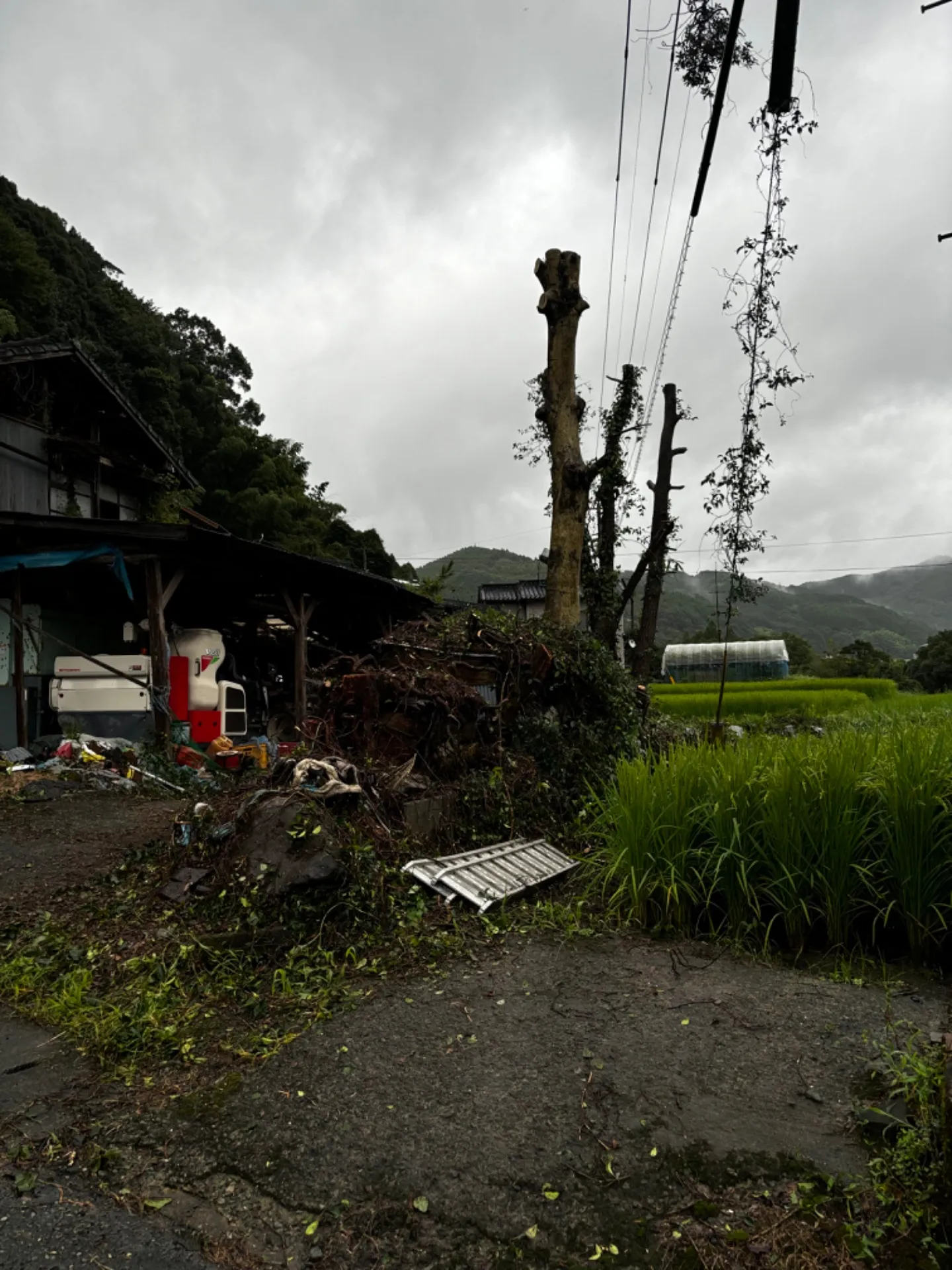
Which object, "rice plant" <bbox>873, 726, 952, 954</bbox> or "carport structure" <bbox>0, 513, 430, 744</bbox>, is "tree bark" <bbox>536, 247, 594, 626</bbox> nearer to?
"carport structure" <bbox>0, 513, 430, 744</bbox>

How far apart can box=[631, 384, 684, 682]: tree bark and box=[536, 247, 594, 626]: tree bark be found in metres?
4.52

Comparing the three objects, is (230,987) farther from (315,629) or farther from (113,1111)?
(315,629)

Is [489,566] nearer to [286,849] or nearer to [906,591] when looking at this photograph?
[286,849]

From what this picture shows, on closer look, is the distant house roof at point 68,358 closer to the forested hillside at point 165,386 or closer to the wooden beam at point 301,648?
the wooden beam at point 301,648

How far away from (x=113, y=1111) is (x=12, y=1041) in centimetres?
83

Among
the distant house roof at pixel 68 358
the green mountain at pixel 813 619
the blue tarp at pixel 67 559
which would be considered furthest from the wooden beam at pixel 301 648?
the green mountain at pixel 813 619

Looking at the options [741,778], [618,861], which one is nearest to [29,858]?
[618,861]

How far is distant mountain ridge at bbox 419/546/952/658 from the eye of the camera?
74.7 meters

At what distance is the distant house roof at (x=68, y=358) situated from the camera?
38.5 ft

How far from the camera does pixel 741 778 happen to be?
165 inches

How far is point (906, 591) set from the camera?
188875 mm

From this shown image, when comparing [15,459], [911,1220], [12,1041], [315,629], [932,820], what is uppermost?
[15,459]

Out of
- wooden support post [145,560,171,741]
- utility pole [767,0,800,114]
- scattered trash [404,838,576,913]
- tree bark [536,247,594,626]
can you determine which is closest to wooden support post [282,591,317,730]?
wooden support post [145,560,171,741]

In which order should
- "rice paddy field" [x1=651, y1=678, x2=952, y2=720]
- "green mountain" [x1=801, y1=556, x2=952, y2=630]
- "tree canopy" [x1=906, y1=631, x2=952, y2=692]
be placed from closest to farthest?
1. "rice paddy field" [x1=651, y1=678, x2=952, y2=720]
2. "tree canopy" [x1=906, y1=631, x2=952, y2=692]
3. "green mountain" [x1=801, y1=556, x2=952, y2=630]
